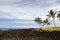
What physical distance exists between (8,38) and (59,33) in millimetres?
3802

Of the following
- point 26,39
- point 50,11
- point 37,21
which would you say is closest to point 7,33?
point 26,39

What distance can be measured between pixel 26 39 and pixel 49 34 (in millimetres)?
1788

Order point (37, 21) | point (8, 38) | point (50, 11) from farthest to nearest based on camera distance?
point (37, 21), point (50, 11), point (8, 38)

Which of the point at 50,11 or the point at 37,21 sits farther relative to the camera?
the point at 37,21

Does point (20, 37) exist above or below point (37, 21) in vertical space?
below

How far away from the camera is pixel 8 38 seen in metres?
11.9

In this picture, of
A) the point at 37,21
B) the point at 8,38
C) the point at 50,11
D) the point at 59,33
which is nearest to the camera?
the point at 8,38

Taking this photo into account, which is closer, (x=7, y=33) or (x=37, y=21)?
(x=7, y=33)

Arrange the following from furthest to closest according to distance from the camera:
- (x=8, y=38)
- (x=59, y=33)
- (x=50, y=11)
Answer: (x=50, y=11) < (x=59, y=33) < (x=8, y=38)

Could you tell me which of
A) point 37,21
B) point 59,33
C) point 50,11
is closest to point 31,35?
point 59,33

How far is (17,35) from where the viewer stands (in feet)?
39.7

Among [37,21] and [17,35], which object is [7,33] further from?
[37,21]

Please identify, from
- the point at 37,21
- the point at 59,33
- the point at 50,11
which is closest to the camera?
the point at 59,33

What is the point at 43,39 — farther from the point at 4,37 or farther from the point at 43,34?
the point at 4,37
